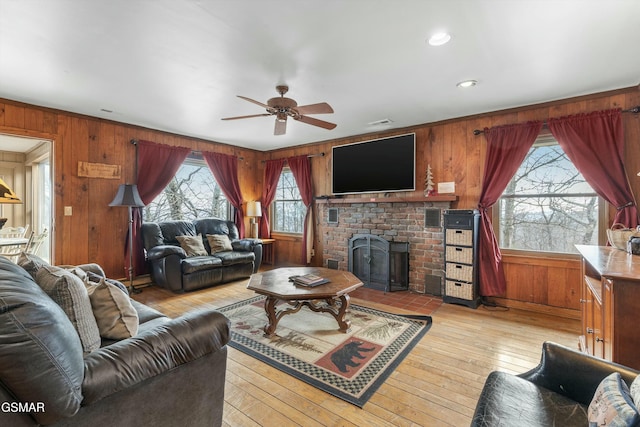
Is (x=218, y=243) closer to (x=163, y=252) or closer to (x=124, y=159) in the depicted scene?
(x=163, y=252)

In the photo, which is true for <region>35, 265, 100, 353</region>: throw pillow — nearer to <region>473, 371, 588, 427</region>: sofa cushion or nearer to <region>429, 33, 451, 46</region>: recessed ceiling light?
<region>473, 371, 588, 427</region>: sofa cushion


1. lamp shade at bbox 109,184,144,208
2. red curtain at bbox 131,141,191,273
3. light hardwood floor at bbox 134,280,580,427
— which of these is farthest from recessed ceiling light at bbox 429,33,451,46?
red curtain at bbox 131,141,191,273

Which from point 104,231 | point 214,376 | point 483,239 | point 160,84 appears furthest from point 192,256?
point 483,239

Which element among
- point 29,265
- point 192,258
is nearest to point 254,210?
point 192,258

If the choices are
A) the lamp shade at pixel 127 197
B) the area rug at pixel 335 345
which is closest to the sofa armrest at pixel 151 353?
the area rug at pixel 335 345

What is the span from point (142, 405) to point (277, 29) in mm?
2259

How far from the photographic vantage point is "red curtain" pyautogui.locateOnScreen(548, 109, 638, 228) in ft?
9.40

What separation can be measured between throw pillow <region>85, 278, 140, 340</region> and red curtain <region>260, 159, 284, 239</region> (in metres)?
4.56

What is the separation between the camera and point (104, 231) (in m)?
4.13

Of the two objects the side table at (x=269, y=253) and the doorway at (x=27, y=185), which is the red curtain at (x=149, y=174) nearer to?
the side table at (x=269, y=253)

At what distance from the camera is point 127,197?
3.95 metres

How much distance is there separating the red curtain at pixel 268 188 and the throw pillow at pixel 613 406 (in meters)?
5.44

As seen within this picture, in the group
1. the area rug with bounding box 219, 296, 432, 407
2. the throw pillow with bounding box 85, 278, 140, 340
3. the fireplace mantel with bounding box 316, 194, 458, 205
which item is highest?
the fireplace mantel with bounding box 316, 194, 458, 205

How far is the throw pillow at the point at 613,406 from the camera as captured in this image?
82 centimetres
